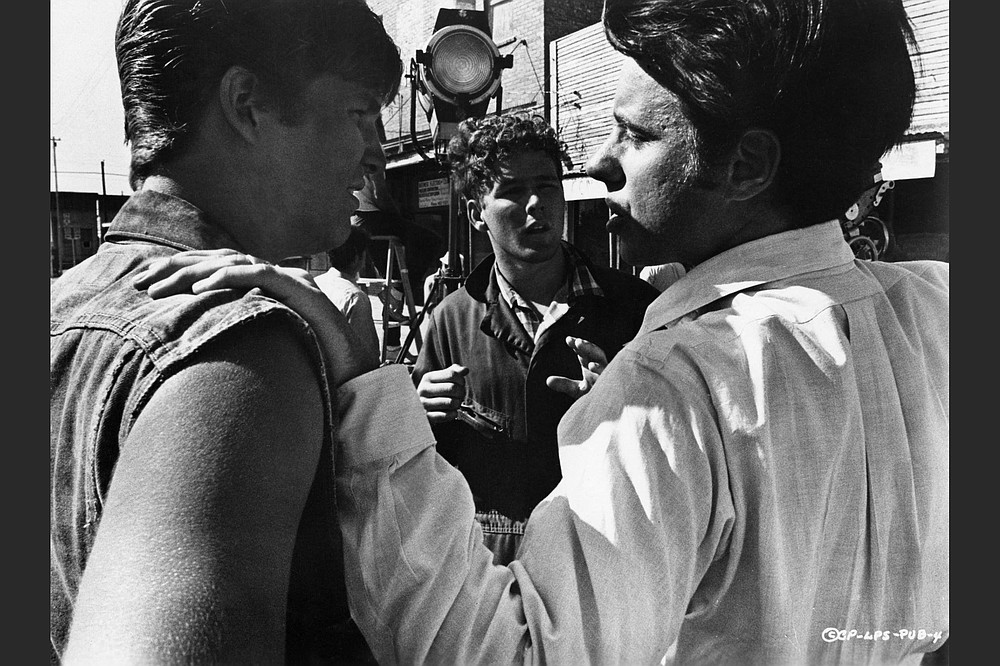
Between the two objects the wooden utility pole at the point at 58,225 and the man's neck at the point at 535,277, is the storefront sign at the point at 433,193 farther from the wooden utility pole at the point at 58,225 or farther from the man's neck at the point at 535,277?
the wooden utility pole at the point at 58,225

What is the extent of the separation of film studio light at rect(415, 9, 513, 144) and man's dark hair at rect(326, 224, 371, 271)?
0.30m

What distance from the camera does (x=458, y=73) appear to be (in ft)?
6.08

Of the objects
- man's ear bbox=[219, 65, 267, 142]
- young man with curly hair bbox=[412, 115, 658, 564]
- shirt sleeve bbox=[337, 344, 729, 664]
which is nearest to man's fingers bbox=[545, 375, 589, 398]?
young man with curly hair bbox=[412, 115, 658, 564]

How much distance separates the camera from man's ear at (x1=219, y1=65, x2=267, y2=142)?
4.62ft

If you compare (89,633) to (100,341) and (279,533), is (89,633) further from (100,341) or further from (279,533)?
(100,341)

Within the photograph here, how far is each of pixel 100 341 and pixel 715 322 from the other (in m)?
1.11

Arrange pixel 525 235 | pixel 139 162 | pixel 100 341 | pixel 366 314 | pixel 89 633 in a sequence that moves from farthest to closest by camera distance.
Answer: pixel 525 235, pixel 366 314, pixel 139 162, pixel 100 341, pixel 89 633

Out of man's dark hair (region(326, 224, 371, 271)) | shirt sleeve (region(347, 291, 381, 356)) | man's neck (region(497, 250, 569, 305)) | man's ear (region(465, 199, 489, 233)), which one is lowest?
shirt sleeve (region(347, 291, 381, 356))

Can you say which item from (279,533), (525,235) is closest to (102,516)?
(279,533)

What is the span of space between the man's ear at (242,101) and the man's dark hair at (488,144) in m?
0.54

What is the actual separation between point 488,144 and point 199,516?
42.9 inches

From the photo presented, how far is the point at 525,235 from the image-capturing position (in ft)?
5.90

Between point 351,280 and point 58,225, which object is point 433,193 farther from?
point 58,225

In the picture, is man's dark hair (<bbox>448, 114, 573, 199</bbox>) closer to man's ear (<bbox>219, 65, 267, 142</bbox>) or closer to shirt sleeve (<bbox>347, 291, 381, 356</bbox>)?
shirt sleeve (<bbox>347, 291, 381, 356</bbox>)
